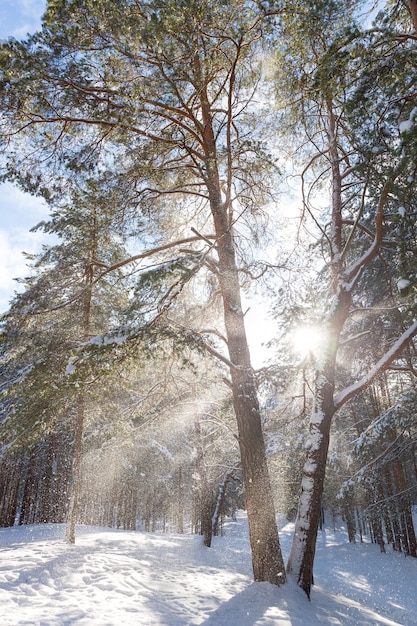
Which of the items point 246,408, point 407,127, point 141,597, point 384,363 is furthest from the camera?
point 246,408

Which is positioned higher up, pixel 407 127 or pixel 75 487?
pixel 407 127

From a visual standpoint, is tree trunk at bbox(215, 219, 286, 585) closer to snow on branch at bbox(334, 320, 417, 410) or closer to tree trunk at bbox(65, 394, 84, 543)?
snow on branch at bbox(334, 320, 417, 410)

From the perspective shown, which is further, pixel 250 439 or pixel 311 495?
pixel 250 439

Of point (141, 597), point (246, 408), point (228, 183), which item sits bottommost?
point (141, 597)

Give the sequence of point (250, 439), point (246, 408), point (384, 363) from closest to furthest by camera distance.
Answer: point (384, 363), point (250, 439), point (246, 408)

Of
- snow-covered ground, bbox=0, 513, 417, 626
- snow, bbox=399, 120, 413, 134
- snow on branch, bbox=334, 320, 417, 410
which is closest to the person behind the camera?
snow, bbox=399, 120, 413, 134

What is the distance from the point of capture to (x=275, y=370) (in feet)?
22.1

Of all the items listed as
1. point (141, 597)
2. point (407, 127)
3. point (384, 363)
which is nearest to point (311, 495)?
point (384, 363)

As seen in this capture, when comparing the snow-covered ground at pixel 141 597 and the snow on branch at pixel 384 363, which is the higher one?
the snow on branch at pixel 384 363

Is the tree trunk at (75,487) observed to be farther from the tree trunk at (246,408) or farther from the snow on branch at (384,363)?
the snow on branch at (384,363)

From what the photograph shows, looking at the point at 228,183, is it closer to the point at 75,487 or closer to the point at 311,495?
the point at 311,495

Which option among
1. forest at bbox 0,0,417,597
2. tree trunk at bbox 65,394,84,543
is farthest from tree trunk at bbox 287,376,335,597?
tree trunk at bbox 65,394,84,543

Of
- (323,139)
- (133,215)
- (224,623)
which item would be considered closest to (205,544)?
(224,623)

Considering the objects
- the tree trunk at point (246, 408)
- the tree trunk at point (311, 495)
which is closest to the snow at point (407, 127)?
the tree trunk at point (246, 408)
